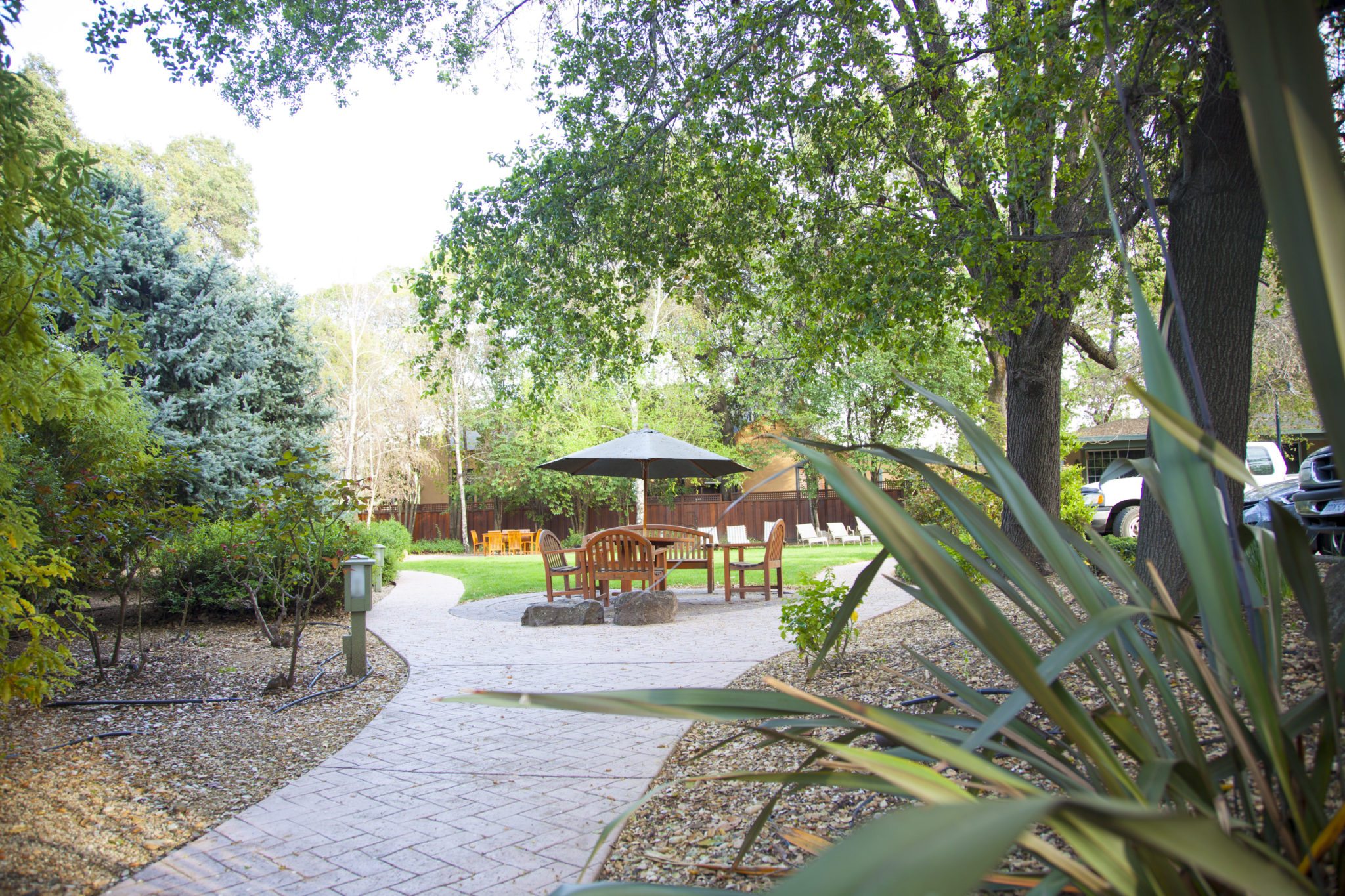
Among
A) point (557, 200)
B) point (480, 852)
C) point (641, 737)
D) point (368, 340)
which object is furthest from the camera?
point (368, 340)

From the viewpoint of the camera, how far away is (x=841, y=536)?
81.0 ft

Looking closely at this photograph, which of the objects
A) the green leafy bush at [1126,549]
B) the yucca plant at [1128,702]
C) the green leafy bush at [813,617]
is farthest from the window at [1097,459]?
the yucca plant at [1128,702]

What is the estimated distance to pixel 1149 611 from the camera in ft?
3.56

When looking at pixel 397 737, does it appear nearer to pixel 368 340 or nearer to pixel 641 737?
pixel 641 737

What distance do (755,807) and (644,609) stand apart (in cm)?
581

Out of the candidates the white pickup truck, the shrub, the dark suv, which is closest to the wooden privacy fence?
the white pickup truck

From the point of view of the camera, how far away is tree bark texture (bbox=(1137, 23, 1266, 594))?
4848 mm

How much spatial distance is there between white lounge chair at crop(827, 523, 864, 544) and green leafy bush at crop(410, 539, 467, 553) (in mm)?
11220

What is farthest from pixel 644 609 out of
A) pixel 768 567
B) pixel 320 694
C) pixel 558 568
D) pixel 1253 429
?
pixel 1253 429

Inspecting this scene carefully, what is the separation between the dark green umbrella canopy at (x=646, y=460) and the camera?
35.1ft

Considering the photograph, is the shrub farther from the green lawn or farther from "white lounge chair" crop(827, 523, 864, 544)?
"white lounge chair" crop(827, 523, 864, 544)

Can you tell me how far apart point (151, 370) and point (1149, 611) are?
12737 mm

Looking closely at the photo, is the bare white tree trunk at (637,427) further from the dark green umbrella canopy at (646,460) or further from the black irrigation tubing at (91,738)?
the black irrigation tubing at (91,738)

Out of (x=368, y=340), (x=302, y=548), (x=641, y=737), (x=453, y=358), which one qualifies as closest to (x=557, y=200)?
(x=302, y=548)
